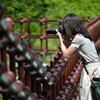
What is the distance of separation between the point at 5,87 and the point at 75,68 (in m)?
3.36

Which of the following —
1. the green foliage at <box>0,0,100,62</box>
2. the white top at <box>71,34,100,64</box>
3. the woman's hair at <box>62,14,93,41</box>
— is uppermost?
the green foliage at <box>0,0,100,62</box>

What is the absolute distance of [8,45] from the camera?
171 centimetres

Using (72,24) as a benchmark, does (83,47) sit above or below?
below

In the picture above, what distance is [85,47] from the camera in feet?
10.6

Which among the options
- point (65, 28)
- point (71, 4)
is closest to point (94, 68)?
point (65, 28)

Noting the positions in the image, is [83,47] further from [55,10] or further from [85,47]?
[55,10]

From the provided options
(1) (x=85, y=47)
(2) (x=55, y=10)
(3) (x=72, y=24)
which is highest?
(2) (x=55, y=10)

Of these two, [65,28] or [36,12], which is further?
[36,12]

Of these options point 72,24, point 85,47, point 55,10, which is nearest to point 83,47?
point 85,47

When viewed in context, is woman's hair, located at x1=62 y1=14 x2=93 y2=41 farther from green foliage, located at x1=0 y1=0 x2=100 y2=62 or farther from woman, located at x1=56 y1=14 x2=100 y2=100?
green foliage, located at x1=0 y1=0 x2=100 y2=62

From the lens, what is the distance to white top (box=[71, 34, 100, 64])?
3.23m

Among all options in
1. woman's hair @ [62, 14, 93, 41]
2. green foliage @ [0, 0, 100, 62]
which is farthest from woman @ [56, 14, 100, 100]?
green foliage @ [0, 0, 100, 62]

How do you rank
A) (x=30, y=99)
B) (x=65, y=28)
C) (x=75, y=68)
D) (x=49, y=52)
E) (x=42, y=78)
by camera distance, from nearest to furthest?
(x=30, y=99)
(x=42, y=78)
(x=65, y=28)
(x=75, y=68)
(x=49, y=52)

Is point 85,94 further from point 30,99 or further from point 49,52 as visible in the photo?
point 49,52
